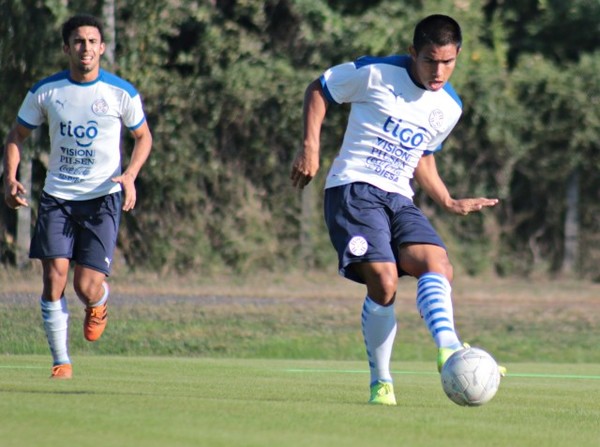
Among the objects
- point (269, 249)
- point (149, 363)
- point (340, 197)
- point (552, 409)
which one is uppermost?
point (340, 197)

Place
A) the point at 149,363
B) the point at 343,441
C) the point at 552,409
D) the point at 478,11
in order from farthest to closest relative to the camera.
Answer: the point at 478,11, the point at 149,363, the point at 552,409, the point at 343,441

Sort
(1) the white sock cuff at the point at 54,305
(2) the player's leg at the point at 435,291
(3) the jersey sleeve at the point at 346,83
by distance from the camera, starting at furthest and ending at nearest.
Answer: (1) the white sock cuff at the point at 54,305
(3) the jersey sleeve at the point at 346,83
(2) the player's leg at the point at 435,291

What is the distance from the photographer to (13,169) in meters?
9.40

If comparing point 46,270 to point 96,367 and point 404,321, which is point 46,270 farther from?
point 404,321

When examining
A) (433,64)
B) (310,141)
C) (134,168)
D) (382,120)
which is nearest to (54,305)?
(134,168)

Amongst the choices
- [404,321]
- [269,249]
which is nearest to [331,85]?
[404,321]

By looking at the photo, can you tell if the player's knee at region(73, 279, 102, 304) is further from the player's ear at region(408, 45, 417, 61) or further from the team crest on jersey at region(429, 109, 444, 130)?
the player's ear at region(408, 45, 417, 61)

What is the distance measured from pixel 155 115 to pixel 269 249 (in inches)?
108

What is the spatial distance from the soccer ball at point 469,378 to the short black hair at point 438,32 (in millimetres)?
1753

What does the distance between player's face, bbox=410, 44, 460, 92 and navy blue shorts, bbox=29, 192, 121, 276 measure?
2.76 meters

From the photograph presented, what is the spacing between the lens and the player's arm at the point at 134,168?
30.2ft

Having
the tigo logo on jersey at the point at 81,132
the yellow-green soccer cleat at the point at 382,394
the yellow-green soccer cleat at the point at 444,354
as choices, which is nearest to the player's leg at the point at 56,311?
the tigo logo on jersey at the point at 81,132

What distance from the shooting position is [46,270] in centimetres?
951

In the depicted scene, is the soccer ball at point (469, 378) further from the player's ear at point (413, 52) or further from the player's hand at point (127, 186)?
the player's hand at point (127, 186)
